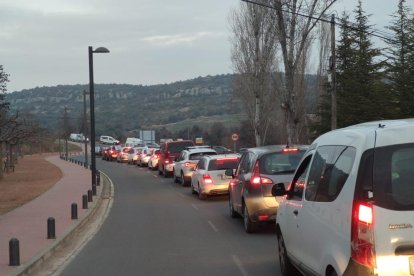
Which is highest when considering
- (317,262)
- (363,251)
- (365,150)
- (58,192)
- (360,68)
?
(360,68)

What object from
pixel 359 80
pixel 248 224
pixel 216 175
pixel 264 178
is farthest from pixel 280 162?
pixel 359 80

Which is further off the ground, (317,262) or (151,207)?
(317,262)

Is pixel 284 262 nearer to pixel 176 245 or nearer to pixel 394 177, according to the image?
pixel 394 177

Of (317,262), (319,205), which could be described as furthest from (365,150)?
(317,262)

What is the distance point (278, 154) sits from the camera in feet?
40.1

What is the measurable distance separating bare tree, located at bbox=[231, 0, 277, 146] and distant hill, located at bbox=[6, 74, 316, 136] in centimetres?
7872

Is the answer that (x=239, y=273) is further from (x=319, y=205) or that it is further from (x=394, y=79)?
(x=394, y=79)

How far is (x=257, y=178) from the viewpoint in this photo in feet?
38.8

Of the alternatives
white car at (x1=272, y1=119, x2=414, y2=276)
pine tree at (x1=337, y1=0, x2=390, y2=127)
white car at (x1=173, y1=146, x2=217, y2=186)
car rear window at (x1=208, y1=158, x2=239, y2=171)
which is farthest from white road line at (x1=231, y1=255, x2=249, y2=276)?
pine tree at (x1=337, y1=0, x2=390, y2=127)

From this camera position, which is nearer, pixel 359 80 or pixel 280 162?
pixel 280 162

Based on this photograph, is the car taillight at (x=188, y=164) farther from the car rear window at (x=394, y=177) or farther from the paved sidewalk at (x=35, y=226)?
the car rear window at (x=394, y=177)

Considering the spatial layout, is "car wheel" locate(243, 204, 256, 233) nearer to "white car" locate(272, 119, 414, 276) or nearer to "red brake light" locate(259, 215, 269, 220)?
"red brake light" locate(259, 215, 269, 220)

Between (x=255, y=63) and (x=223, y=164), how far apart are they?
946 inches

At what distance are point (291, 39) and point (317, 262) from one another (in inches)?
1005
